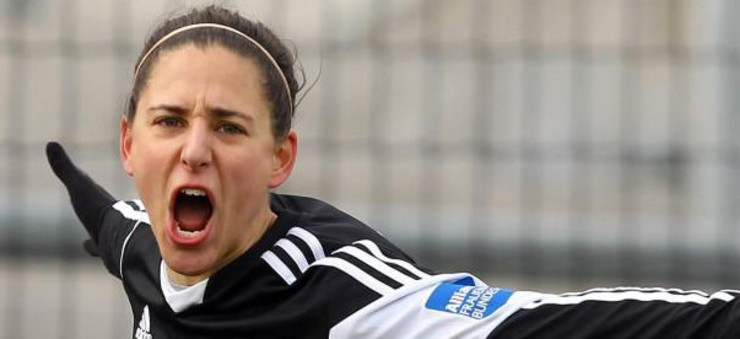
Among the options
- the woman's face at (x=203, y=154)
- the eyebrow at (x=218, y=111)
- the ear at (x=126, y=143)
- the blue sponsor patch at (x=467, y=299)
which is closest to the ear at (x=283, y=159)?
the woman's face at (x=203, y=154)

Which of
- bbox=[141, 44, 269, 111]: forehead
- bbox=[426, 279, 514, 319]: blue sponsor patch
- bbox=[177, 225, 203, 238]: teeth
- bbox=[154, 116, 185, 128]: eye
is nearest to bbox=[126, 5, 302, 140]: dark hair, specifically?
bbox=[141, 44, 269, 111]: forehead

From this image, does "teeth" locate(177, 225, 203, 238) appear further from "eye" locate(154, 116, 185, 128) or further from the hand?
the hand

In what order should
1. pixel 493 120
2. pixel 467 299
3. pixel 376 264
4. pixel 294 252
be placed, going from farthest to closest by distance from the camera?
pixel 493 120
pixel 294 252
pixel 376 264
pixel 467 299

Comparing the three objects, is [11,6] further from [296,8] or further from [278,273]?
[278,273]

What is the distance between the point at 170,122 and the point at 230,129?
107 millimetres

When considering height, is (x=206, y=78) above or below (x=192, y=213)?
above

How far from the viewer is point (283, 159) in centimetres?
348

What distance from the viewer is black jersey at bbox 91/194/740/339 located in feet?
9.84

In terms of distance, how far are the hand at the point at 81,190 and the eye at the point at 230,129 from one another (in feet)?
2.55

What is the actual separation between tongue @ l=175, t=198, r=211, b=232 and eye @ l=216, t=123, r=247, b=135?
137 mm

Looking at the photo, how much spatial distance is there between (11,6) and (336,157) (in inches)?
45.5

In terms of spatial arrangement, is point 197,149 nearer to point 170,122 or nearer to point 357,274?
point 170,122

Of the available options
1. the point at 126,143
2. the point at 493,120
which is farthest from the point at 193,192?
the point at 493,120

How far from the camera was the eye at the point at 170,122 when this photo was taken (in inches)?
130
